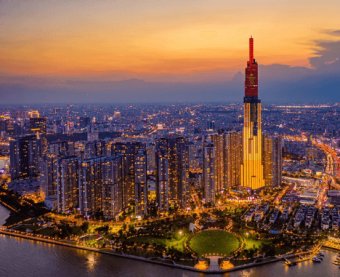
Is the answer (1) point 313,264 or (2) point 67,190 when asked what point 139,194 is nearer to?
(2) point 67,190

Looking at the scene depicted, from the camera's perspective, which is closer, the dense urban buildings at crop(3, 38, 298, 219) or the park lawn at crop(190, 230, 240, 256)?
the park lawn at crop(190, 230, 240, 256)

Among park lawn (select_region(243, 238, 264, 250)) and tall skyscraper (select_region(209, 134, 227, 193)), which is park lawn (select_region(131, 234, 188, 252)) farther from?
tall skyscraper (select_region(209, 134, 227, 193))

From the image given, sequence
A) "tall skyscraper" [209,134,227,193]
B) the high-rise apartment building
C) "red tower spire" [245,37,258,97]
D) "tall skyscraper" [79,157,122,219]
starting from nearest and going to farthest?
"tall skyscraper" [79,157,122,219]
"tall skyscraper" [209,134,227,193]
the high-rise apartment building
"red tower spire" [245,37,258,97]

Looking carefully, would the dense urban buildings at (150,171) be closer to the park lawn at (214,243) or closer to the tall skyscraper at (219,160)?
the tall skyscraper at (219,160)

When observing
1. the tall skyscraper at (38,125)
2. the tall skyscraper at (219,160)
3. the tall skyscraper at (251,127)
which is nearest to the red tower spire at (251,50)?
the tall skyscraper at (251,127)

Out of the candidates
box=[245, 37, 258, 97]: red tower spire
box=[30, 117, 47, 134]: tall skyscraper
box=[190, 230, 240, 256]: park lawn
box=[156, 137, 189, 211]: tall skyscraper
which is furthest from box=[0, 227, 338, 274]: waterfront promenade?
box=[30, 117, 47, 134]: tall skyscraper
